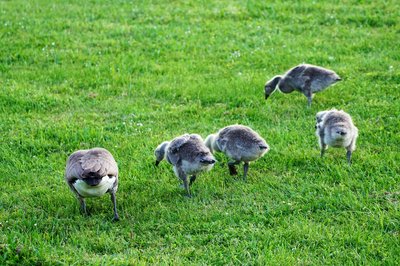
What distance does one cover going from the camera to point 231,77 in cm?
1439

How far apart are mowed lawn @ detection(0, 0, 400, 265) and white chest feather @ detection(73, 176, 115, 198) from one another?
0.45m

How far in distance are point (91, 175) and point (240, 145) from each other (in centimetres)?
236

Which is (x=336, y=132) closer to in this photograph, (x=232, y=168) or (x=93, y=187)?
(x=232, y=168)

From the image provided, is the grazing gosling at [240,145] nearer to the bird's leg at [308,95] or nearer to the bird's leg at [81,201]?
the bird's leg at [81,201]

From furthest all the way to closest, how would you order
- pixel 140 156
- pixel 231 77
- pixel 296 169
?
pixel 231 77
pixel 140 156
pixel 296 169

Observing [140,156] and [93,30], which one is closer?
[140,156]

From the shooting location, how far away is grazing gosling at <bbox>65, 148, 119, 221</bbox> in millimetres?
8531

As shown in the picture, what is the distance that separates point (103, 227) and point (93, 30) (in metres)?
9.53

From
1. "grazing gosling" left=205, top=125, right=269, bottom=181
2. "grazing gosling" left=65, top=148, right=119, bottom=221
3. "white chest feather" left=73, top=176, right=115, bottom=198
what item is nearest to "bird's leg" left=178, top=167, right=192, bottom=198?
"grazing gosling" left=205, top=125, right=269, bottom=181

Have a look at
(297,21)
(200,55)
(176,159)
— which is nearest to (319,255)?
(176,159)

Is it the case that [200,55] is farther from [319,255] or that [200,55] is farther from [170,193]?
[319,255]

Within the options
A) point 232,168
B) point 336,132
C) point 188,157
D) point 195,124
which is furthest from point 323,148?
point 195,124

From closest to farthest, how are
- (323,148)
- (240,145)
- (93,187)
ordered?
(93,187) < (240,145) < (323,148)

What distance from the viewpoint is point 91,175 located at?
8.49m
